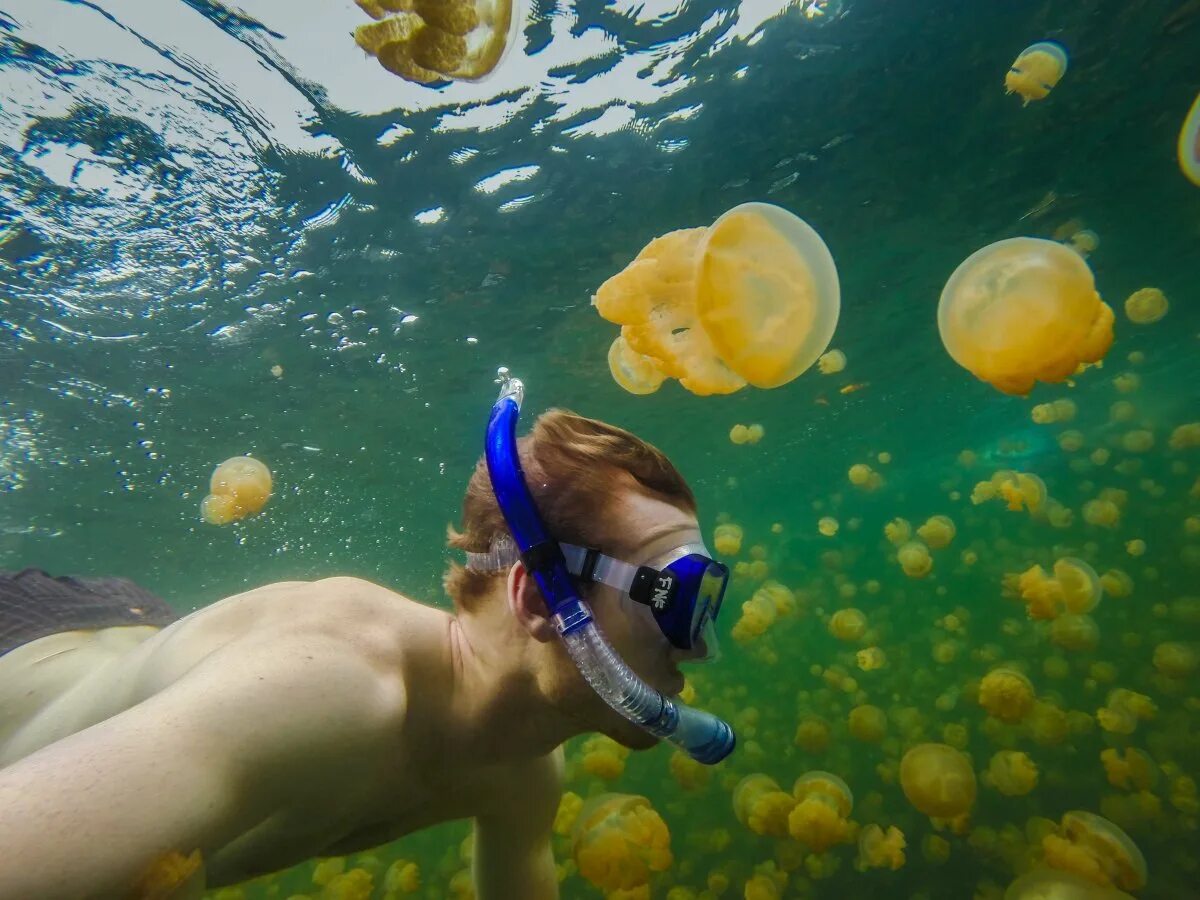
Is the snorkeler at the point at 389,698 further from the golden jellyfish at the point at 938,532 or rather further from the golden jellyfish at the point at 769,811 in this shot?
the golden jellyfish at the point at 938,532

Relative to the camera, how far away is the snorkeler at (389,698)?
3.97 ft

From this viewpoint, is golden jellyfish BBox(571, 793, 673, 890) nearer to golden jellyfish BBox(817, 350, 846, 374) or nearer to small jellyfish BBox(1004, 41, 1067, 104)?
small jellyfish BBox(1004, 41, 1067, 104)

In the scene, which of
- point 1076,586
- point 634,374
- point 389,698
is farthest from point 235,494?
point 1076,586

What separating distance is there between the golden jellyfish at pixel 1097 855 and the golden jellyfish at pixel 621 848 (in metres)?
3.22

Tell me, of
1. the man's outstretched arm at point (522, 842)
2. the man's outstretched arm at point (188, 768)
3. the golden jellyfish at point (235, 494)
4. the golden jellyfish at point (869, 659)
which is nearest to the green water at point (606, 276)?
the golden jellyfish at point (869, 659)

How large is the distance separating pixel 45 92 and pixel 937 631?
2309 centimetres

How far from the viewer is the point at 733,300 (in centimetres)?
366

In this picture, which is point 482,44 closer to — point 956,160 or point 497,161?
point 497,161

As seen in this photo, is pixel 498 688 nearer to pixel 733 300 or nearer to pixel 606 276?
pixel 733 300

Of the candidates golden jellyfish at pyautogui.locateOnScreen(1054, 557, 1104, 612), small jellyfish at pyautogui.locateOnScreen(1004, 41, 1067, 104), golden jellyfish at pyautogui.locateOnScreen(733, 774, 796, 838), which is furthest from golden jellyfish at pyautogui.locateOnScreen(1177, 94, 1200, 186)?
golden jellyfish at pyautogui.locateOnScreen(733, 774, 796, 838)

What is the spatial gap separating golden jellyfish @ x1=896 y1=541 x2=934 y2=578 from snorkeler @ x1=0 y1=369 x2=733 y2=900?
315 inches

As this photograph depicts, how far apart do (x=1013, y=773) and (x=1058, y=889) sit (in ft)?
9.48

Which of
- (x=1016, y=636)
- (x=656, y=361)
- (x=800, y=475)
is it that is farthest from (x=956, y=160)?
(x=800, y=475)

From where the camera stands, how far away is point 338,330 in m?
10.1
